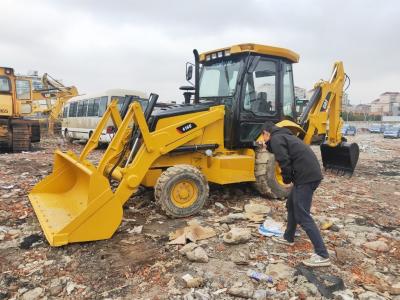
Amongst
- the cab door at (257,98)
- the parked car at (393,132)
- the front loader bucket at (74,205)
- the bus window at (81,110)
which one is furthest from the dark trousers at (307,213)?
the parked car at (393,132)

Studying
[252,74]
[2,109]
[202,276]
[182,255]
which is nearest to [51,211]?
[182,255]

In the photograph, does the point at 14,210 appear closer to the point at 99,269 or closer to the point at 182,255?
the point at 99,269

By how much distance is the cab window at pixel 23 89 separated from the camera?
45.4 ft

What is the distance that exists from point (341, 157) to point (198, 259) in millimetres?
6194

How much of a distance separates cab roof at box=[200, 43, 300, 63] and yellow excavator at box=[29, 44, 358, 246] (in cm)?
2

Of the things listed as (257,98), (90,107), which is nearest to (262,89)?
(257,98)

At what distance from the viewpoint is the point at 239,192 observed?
21.5ft

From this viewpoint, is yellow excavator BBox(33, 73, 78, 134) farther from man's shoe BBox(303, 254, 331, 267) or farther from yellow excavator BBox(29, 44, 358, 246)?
man's shoe BBox(303, 254, 331, 267)

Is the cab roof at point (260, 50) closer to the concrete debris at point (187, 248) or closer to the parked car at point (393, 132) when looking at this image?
the concrete debris at point (187, 248)

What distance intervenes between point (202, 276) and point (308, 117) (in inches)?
192

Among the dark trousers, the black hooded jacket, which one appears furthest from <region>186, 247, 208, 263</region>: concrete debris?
the black hooded jacket

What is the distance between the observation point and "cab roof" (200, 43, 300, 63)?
236 inches

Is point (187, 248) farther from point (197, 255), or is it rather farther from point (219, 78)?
point (219, 78)

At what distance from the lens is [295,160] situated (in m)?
4.04
